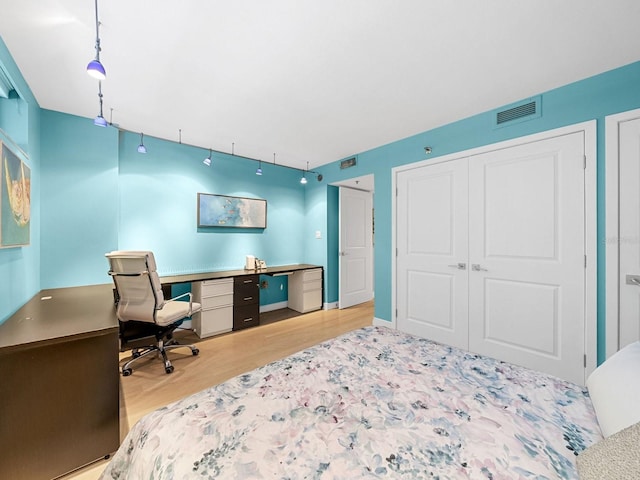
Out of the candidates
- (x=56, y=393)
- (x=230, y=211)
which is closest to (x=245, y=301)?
(x=230, y=211)

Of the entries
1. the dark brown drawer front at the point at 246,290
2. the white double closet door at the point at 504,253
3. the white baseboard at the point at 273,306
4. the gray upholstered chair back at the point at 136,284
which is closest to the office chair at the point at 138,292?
the gray upholstered chair back at the point at 136,284

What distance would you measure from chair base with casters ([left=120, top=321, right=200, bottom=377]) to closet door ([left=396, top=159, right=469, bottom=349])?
269cm

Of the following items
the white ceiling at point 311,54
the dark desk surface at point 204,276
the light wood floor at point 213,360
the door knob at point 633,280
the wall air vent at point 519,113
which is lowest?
the light wood floor at point 213,360

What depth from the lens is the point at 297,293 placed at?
4574 mm

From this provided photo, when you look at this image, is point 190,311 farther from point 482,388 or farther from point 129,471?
point 482,388

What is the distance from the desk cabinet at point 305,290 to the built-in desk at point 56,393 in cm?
299

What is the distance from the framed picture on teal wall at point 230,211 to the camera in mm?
3881

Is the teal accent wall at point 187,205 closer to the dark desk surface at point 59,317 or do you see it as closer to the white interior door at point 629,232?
the dark desk surface at point 59,317

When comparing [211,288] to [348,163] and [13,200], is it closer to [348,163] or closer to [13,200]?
[13,200]

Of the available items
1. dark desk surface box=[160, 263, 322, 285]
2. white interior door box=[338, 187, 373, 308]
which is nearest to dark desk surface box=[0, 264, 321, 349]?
dark desk surface box=[160, 263, 322, 285]

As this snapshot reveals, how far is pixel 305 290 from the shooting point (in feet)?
14.6

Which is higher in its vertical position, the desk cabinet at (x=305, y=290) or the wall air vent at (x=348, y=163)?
the wall air vent at (x=348, y=163)

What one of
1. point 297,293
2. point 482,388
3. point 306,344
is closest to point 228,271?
point 297,293

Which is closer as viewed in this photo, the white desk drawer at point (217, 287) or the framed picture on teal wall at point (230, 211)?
the white desk drawer at point (217, 287)
